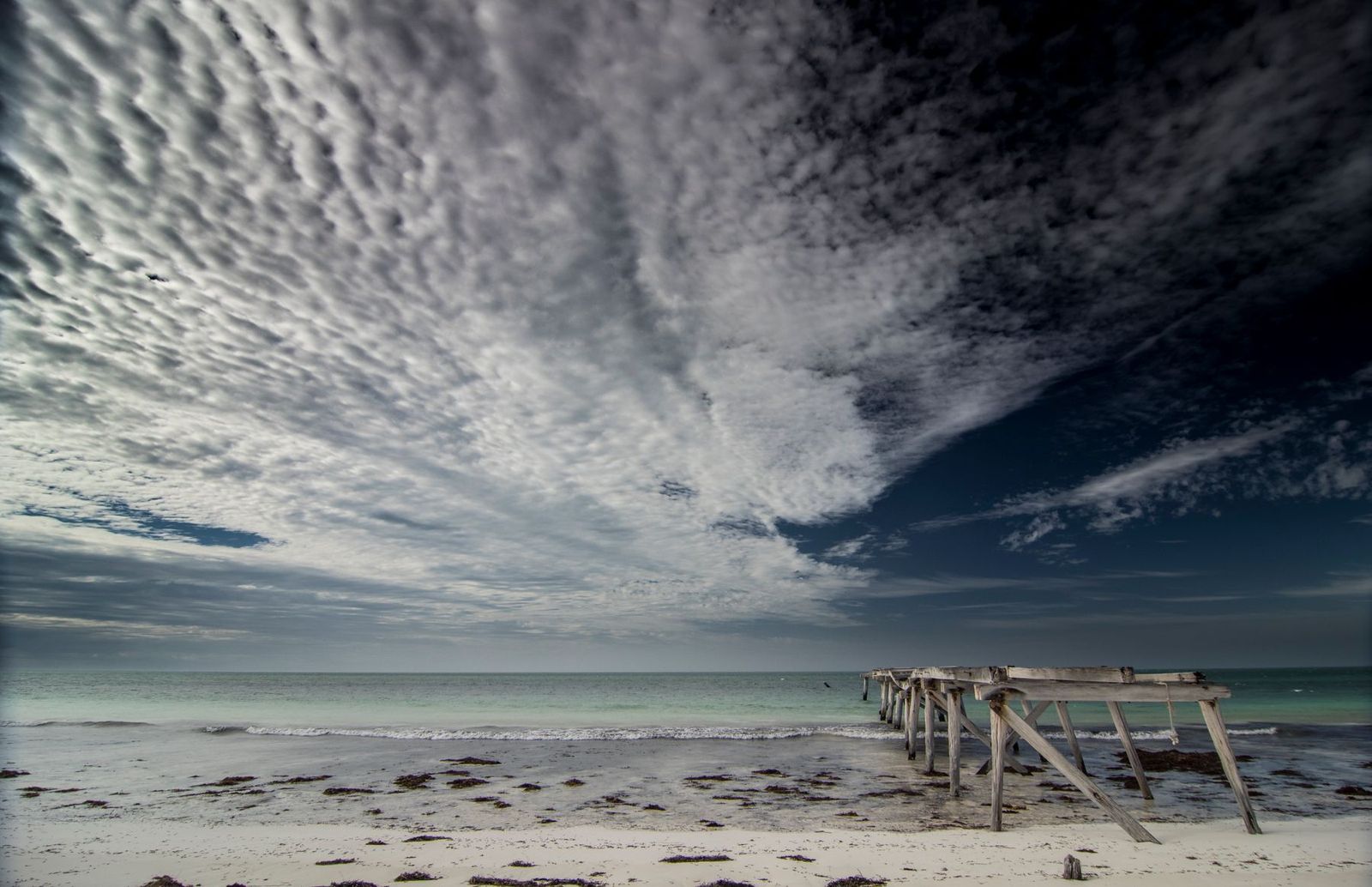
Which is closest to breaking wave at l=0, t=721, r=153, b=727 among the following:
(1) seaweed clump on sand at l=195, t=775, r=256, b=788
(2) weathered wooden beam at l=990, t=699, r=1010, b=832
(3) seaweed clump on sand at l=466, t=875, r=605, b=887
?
(1) seaweed clump on sand at l=195, t=775, r=256, b=788

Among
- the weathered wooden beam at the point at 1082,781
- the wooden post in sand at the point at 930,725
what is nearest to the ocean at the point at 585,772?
the wooden post in sand at the point at 930,725

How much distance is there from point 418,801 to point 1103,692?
14982mm

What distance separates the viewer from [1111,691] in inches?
452

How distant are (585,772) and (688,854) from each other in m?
10.7

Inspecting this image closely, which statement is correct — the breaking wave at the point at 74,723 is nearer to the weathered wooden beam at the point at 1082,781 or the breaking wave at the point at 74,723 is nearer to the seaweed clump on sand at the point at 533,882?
the seaweed clump on sand at the point at 533,882

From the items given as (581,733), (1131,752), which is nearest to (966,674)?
(1131,752)

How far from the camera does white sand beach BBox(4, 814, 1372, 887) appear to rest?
9391 millimetres

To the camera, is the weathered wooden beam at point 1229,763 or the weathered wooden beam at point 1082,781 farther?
the weathered wooden beam at point 1229,763

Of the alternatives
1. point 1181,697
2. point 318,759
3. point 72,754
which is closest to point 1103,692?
point 1181,697

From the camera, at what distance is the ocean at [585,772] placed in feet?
47.4

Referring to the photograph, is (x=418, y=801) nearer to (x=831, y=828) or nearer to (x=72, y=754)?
(x=831, y=828)

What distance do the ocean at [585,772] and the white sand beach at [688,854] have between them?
4.25 feet

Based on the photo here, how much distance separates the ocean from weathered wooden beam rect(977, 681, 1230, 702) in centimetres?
363

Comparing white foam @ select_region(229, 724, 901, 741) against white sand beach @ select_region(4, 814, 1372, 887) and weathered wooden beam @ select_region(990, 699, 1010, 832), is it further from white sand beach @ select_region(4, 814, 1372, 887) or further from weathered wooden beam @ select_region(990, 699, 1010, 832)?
weathered wooden beam @ select_region(990, 699, 1010, 832)
